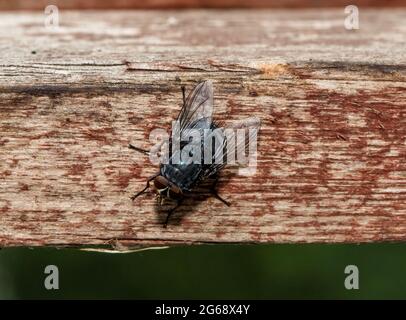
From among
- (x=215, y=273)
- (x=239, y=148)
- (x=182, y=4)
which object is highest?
(x=182, y=4)

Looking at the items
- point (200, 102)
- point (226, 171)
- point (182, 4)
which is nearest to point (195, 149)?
point (226, 171)

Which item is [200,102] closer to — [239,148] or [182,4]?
[239,148]

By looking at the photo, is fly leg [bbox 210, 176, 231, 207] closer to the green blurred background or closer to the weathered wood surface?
the weathered wood surface

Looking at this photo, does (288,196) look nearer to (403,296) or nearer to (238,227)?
(238,227)

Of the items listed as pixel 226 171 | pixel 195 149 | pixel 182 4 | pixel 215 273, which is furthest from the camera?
pixel 215 273

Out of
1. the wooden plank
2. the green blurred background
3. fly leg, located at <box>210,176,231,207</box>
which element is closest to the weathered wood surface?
fly leg, located at <box>210,176,231,207</box>

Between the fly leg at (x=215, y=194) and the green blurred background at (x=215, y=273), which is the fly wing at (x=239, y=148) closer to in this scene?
the fly leg at (x=215, y=194)

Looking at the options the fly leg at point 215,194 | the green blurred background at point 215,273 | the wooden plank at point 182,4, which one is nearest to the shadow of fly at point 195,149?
the fly leg at point 215,194

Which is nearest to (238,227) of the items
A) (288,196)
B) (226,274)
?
(288,196)
